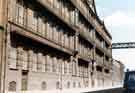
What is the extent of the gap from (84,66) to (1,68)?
3463 centimetres

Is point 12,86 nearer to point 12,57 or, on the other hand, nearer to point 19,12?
point 12,57

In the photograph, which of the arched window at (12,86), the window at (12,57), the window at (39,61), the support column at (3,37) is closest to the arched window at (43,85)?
the window at (39,61)

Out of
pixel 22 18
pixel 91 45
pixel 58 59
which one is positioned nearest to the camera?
pixel 22 18

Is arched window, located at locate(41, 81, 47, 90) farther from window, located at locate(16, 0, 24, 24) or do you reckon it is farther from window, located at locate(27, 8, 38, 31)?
window, located at locate(16, 0, 24, 24)

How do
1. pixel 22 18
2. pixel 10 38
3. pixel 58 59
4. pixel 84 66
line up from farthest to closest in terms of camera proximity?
pixel 84 66 → pixel 58 59 → pixel 22 18 → pixel 10 38

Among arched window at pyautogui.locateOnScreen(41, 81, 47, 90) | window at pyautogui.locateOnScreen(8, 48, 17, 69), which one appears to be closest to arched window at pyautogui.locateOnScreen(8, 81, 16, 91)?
window at pyautogui.locateOnScreen(8, 48, 17, 69)

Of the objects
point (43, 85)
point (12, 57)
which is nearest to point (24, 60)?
point (12, 57)

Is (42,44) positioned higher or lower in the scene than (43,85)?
higher

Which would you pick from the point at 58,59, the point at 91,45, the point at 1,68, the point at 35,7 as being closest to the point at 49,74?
the point at 58,59

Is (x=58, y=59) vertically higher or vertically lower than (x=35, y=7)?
lower

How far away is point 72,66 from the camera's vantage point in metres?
47.8

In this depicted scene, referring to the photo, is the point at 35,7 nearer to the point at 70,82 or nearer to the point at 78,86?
the point at 70,82

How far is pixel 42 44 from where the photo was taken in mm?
34094

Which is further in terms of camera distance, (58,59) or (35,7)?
(58,59)
